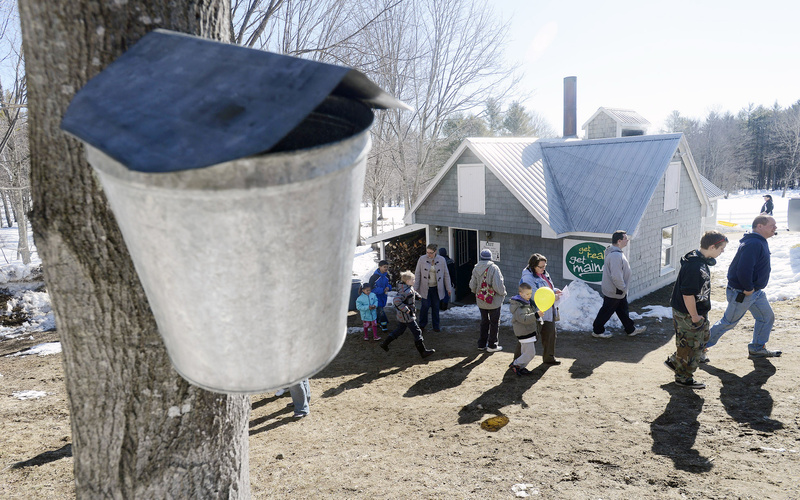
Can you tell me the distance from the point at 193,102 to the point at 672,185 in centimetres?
1602

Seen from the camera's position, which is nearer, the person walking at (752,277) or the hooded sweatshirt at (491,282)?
the person walking at (752,277)

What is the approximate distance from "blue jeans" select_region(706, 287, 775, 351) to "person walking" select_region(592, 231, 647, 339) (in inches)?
78.2

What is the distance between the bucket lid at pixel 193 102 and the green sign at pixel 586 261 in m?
11.9

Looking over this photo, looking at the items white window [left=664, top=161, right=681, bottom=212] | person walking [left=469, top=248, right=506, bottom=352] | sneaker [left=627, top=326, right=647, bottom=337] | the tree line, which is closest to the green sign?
sneaker [left=627, top=326, right=647, bottom=337]

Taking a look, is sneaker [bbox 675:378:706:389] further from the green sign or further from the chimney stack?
the chimney stack

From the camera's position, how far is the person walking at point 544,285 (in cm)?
729

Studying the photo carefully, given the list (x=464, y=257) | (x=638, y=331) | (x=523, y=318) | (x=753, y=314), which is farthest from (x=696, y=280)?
(x=464, y=257)

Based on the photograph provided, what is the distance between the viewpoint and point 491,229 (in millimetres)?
→ 13727

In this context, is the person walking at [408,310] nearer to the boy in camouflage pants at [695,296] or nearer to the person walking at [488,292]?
the person walking at [488,292]

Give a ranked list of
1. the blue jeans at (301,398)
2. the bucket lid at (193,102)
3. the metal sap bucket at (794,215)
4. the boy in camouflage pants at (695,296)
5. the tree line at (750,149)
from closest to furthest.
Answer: the bucket lid at (193,102), the boy in camouflage pants at (695,296), the blue jeans at (301,398), the metal sap bucket at (794,215), the tree line at (750,149)

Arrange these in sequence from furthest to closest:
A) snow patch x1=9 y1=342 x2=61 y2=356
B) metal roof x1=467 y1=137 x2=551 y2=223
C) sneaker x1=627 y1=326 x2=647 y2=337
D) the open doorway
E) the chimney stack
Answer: the chimney stack < the open doorway < metal roof x1=467 y1=137 x2=551 y2=223 < snow patch x1=9 y1=342 x2=61 y2=356 < sneaker x1=627 y1=326 x2=647 y2=337

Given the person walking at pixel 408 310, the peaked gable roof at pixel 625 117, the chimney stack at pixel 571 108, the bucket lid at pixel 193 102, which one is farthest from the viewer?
the peaked gable roof at pixel 625 117

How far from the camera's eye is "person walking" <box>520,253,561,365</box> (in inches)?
287

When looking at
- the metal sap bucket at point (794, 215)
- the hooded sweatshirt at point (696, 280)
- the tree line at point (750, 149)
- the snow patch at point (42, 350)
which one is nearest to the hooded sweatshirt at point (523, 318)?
the hooded sweatshirt at point (696, 280)
